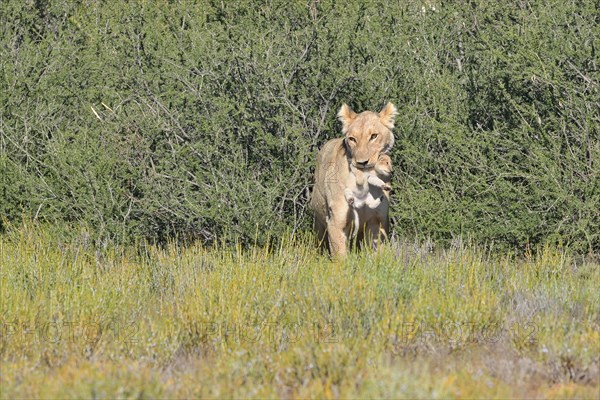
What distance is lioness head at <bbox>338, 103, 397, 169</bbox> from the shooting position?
8586mm

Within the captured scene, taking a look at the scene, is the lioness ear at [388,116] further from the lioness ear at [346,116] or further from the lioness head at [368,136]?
the lioness ear at [346,116]

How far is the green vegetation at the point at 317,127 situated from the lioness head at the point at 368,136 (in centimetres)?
106

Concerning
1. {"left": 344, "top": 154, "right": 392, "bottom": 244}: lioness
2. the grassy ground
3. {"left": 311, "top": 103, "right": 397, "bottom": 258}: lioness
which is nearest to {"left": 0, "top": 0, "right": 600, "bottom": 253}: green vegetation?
the grassy ground

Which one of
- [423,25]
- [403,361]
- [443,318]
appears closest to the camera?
[403,361]

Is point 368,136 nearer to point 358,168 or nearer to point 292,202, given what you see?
point 358,168

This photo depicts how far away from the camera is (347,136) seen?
877 cm

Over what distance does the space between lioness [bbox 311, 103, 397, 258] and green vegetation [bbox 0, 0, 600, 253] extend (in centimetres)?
101

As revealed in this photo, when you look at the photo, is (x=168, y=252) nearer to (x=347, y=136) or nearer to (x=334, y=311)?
(x=347, y=136)

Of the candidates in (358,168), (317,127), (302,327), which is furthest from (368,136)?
(302,327)

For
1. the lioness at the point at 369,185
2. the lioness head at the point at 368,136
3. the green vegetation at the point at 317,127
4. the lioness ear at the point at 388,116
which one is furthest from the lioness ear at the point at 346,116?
the green vegetation at the point at 317,127

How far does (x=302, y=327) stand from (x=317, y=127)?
3602 mm

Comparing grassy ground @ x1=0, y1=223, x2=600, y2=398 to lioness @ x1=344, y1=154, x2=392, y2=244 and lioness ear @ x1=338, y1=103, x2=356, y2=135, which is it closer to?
lioness @ x1=344, y1=154, x2=392, y2=244

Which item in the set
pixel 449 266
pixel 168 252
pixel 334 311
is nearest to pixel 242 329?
pixel 334 311

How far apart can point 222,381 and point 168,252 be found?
13.2ft
